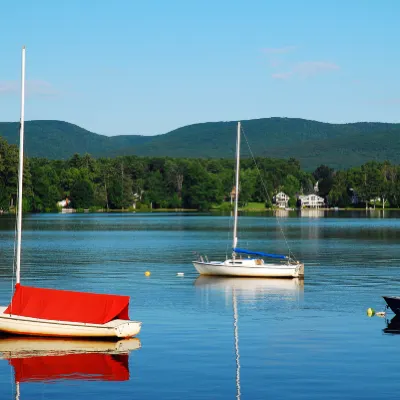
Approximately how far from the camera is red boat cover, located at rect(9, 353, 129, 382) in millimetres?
32500

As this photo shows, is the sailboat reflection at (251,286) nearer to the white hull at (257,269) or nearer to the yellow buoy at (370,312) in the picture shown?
the white hull at (257,269)

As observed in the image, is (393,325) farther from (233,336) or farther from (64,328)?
(64,328)

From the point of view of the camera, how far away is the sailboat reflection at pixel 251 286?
190ft

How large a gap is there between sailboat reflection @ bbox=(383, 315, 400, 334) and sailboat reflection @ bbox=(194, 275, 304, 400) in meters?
9.28

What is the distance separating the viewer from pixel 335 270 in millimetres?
76562

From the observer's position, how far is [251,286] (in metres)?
63.2

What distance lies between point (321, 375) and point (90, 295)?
11.7 m

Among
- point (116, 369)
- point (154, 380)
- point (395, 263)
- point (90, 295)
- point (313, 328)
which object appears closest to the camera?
point (154, 380)

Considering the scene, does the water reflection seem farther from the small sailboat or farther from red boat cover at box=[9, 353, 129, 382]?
red boat cover at box=[9, 353, 129, 382]

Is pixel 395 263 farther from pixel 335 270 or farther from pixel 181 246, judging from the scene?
pixel 181 246

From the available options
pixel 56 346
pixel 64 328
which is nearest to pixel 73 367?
pixel 56 346

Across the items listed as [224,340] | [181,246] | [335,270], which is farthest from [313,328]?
[181,246]

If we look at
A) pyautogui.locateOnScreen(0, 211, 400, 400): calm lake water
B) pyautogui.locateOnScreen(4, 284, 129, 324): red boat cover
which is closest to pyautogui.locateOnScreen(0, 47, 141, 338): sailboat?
pyautogui.locateOnScreen(4, 284, 129, 324): red boat cover

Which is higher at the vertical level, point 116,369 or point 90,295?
point 90,295
